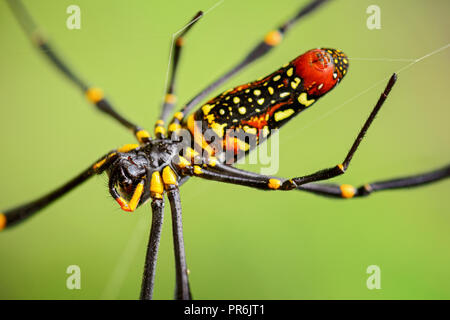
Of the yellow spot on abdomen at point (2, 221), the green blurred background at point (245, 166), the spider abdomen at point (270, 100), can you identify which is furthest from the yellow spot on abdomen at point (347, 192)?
the yellow spot on abdomen at point (2, 221)

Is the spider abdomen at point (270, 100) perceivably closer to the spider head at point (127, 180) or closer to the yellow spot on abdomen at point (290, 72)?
the yellow spot on abdomen at point (290, 72)

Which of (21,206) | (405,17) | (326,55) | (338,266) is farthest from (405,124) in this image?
(21,206)

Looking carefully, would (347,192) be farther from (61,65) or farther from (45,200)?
(61,65)

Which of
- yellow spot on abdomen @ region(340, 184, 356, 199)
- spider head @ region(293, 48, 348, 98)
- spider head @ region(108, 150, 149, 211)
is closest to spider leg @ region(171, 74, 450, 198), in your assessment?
yellow spot on abdomen @ region(340, 184, 356, 199)

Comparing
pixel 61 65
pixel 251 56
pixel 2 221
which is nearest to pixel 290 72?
pixel 251 56

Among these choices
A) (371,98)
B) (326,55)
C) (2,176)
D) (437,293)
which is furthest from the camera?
(2,176)

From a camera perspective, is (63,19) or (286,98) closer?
(286,98)

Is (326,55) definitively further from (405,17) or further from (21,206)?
(405,17)

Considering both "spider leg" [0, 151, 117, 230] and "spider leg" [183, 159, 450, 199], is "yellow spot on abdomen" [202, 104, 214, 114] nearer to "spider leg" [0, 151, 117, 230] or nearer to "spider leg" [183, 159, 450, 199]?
"spider leg" [183, 159, 450, 199]
